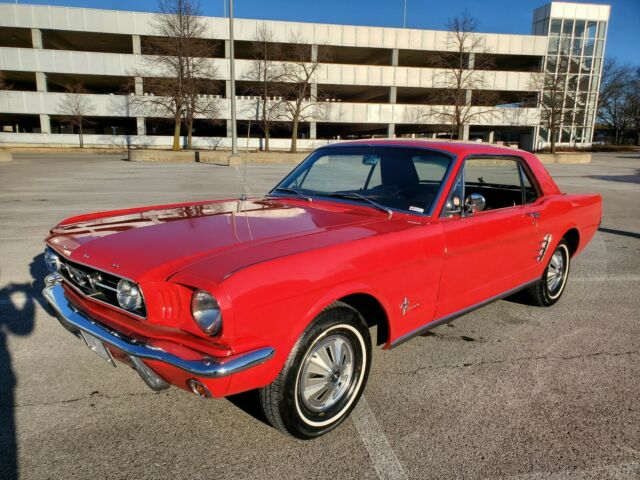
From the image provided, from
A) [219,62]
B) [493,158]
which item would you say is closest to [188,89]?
[219,62]

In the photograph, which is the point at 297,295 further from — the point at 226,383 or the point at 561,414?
the point at 561,414

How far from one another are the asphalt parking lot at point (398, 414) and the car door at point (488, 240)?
0.52 m

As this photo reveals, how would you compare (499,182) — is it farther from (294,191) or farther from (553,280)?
(294,191)

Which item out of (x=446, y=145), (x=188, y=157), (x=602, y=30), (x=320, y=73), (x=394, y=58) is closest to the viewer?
(x=446, y=145)

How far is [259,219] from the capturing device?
3168 mm

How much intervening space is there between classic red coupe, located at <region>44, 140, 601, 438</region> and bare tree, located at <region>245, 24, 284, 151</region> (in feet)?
118

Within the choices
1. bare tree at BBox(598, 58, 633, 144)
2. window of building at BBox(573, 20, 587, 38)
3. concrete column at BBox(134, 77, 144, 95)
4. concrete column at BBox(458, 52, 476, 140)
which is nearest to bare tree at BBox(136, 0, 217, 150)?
concrete column at BBox(134, 77, 144, 95)

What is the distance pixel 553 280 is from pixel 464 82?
4089cm

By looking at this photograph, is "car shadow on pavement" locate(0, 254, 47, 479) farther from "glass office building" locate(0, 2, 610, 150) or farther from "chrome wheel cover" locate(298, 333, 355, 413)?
"glass office building" locate(0, 2, 610, 150)

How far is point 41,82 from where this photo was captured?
3822 centimetres

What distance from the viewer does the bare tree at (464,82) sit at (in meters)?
40.5

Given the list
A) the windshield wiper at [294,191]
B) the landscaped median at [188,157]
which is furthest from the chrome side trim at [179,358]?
the landscaped median at [188,157]

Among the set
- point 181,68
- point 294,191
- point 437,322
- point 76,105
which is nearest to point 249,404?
point 437,322

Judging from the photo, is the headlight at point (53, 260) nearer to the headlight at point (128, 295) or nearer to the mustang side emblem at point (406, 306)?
the headlight at point (128, 295)
